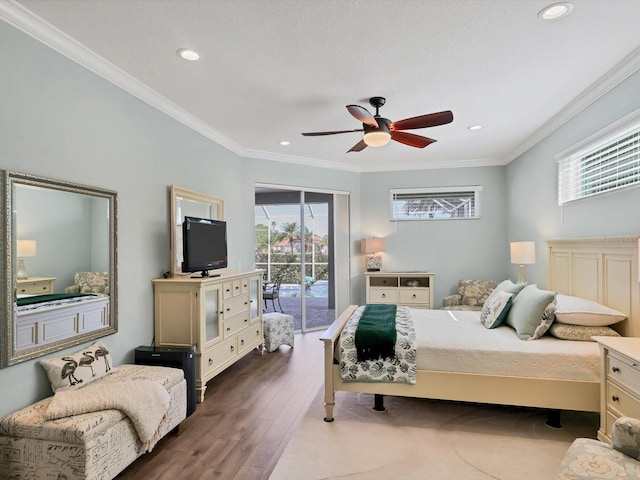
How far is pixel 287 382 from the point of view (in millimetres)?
3670

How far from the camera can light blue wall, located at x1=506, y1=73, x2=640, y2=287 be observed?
9.02 ft

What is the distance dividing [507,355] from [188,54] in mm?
3161

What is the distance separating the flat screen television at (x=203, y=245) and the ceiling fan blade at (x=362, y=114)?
71.5 inches

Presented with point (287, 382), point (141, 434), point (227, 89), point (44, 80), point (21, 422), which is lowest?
point (287, 382)

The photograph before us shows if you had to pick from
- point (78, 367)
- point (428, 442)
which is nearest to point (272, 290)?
point (78, 367)

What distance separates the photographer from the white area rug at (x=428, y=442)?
2.21 m

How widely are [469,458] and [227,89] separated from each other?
3340 mm

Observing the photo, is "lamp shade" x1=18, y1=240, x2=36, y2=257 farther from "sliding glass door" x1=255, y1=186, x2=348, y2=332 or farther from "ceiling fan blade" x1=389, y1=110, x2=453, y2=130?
"sliding glass door" x1=255, y1=186, x2=348, y2=332

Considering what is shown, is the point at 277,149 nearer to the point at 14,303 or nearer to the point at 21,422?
the point at 14,303

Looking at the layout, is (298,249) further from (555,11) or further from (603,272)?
(555,11)

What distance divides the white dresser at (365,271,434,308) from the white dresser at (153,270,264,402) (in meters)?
2.59

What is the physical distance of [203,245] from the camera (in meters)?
3.65

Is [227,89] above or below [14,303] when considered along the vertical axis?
above

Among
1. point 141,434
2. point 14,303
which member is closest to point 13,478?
point 141,434
